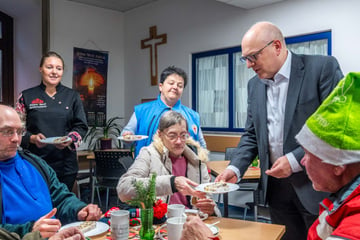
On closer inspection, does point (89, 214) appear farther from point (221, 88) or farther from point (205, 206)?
point (221, 88)

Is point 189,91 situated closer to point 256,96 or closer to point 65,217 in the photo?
point 256,96

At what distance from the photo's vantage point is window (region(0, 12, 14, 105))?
6.45 meters

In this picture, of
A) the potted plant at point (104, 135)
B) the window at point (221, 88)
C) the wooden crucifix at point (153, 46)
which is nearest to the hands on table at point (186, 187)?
the window at point (221, 88)

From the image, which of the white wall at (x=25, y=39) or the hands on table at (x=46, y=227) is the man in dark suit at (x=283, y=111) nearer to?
the hands on table at (x=46, y=227)

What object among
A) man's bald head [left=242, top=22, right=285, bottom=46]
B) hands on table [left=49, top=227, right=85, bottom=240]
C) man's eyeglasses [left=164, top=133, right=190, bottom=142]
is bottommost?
hands on table [left=49, top=227, right=85, bottom=240]

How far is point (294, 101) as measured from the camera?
1.77 meters

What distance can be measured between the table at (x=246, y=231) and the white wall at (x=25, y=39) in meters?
5.33

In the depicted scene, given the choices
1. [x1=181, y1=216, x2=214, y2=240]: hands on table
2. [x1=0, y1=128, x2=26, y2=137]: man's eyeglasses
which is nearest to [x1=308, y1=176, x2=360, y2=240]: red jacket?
[x1=181, y1=216, x2=214, y2=240]: hands on table

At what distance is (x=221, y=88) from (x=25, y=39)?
156 inches

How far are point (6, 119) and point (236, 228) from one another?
127 centimetres

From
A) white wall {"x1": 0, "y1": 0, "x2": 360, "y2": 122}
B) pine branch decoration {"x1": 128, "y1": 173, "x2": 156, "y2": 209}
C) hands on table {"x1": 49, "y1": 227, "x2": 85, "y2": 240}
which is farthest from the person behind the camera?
white wall {"x1": 0, "y1": 0, "x2": 360, "y2": 122}

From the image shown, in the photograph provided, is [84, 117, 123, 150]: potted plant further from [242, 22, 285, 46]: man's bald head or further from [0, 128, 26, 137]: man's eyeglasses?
[242, 22, 285, 46]: man's bald head

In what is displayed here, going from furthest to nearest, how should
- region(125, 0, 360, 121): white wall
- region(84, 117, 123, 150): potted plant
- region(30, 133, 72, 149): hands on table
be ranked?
region(84, 117, 123, 150): potted plant → region(125, 0, 360, 121): white wall → region(30, 133, 72, 149): hands on table

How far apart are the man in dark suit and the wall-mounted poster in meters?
4.54
